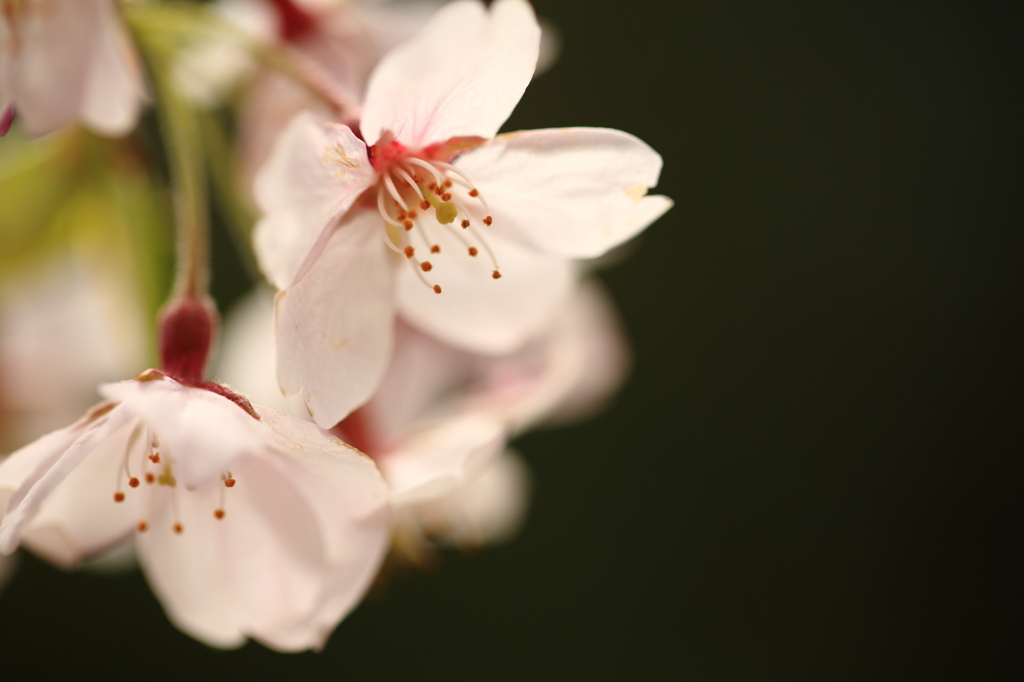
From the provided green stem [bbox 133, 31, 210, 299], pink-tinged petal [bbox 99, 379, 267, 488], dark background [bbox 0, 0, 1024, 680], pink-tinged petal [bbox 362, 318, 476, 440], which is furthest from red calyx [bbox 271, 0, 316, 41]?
dark background [bbox 0, 0, 1024, 680]

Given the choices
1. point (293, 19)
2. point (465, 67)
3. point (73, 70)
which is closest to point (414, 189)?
point (465, 67)

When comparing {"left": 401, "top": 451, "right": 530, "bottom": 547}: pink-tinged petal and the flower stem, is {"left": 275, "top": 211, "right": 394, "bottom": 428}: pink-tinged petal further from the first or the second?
{"left": 401, "top": 451, "right": 530, "bottom": 547}: pink-tinged petal

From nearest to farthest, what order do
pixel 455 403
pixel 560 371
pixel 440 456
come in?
1. pixel 440 456
2. pixel 560 371
3. pixel 455 403

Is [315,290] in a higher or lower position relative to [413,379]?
higher

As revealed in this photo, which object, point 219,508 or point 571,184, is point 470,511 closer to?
point 219,508

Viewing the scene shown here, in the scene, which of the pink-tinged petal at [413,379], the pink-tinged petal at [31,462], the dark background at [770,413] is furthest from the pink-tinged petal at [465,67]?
the dark background at [770,413]

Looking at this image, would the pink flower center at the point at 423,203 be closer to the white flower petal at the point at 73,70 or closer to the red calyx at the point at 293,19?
the white flower petal at the point at 73,70
